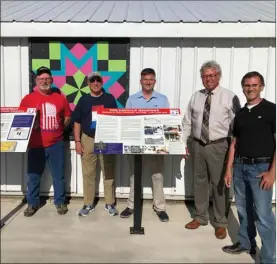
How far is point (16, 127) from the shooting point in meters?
3.52

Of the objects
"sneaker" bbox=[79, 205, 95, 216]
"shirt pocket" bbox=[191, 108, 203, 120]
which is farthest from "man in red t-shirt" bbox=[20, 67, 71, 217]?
"shirt pocket" bbox=[191, 108, 203, 120]

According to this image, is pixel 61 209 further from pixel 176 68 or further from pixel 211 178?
pixel 176 68

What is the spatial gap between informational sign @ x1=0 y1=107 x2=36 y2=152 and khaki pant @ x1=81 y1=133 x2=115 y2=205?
0.66 m

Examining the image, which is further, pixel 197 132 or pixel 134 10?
pixel 134 10

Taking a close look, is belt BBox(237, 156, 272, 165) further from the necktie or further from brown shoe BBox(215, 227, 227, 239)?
brown shoe BBox(215, 227, 227, 239)

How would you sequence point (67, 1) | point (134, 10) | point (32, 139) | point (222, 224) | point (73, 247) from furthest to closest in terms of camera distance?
point (67, 1) → point (134, 10) → point (32, 139) → point (222, 224) → point (73, 247)

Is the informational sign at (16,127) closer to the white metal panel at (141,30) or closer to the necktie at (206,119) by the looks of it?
the white metal panel at (141,30)

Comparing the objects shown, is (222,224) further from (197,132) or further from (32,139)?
(32,139)

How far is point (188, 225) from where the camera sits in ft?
12.6

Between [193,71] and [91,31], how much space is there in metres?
1.31

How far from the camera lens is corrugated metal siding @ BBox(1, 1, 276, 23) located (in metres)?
4.14

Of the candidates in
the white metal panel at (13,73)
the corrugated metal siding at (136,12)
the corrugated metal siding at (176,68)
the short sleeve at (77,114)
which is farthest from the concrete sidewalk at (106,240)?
the corrugated metal siding at (136,12)

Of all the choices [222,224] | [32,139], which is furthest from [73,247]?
[222,224]

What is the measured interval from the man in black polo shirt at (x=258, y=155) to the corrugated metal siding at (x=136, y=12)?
5.15ft
